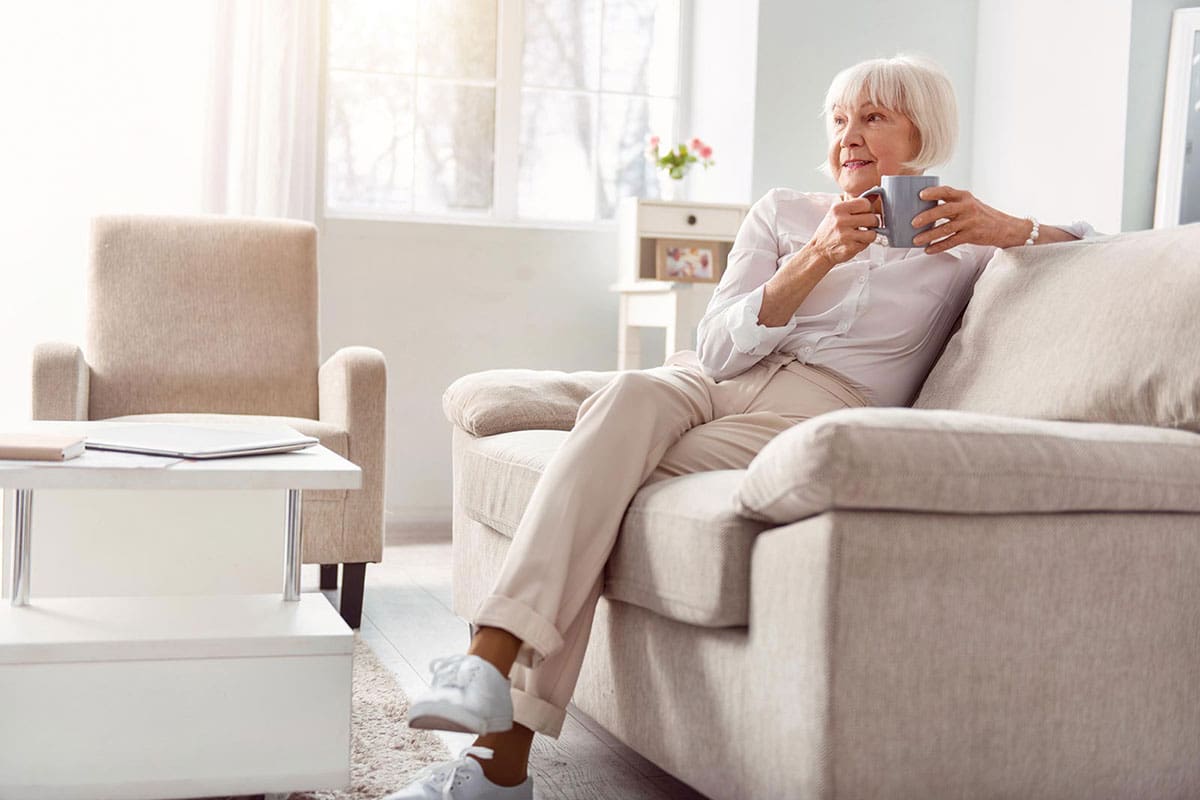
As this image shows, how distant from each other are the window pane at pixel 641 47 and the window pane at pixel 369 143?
73cm

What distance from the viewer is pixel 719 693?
151 cm

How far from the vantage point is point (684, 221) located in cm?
413

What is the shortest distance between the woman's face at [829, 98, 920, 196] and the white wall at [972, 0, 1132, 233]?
191 cm

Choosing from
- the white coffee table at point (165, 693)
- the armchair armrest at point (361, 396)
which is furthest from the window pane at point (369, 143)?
the white coffee table at point (165, 693)

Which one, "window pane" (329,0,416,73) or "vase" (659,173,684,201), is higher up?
"window pane" (329,0,416,73)

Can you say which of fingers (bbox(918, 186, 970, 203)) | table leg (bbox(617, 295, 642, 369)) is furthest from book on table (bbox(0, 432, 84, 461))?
table leg (bbox(617, 295, 642, 369))

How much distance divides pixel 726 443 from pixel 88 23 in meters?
2.96

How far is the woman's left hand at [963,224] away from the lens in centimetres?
186

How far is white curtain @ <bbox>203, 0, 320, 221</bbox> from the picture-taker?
13.1 ft

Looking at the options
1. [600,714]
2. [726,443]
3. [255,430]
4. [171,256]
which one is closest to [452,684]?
[600,714]

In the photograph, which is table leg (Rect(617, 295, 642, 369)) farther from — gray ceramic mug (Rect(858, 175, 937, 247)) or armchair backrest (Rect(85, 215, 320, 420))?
gray ceramic mug (Rect(858, 175, 937, 247))

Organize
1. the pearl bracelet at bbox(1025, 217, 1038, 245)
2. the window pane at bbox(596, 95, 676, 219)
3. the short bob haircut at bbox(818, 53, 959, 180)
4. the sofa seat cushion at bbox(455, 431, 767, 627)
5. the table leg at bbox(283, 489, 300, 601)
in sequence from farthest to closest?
1. the window pane at bbox(596, 95, 676, 219)
2. the short bob haircut at bbox(818, 53, 959, 180)
3. the pearl bracelet at bbox(1025, 217, 1038, 245)
4. the table leg at bbox(283, 489, 300, 601)
5. the sofa seat cushion at bbox(455, 431, 767, 627)

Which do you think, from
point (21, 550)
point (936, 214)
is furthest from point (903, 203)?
point (21, 550)

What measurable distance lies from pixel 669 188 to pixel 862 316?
2637mm
